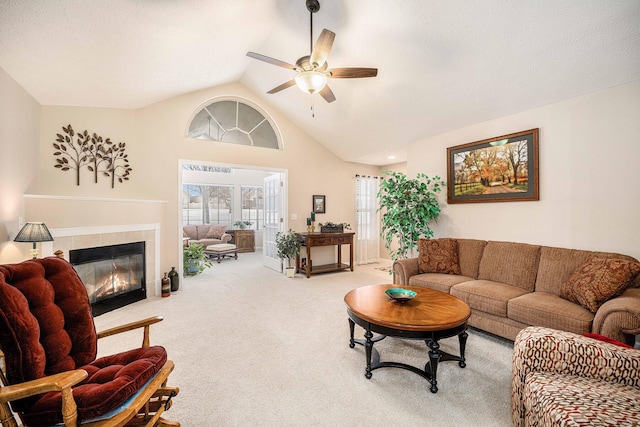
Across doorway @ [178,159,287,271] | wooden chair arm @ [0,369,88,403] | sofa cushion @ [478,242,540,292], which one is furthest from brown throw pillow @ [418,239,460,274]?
doorway @ [178,159,287,271]

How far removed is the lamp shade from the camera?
2365 mm

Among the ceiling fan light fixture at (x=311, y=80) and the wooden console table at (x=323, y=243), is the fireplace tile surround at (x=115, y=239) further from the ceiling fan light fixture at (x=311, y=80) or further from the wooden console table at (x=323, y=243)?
the ceiling fan light fixture at (x=311, y=80)

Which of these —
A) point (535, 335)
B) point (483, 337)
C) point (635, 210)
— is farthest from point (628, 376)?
point (635, 210)

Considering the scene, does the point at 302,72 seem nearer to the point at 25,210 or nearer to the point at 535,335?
the point at 535,335

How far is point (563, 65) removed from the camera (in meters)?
2.65

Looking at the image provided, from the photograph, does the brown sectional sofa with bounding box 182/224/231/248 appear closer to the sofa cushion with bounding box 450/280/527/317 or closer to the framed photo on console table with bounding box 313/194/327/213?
the framed photo on console table with bounding box 313/194/327/213

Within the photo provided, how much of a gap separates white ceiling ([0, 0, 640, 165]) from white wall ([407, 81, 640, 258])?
0.61ft

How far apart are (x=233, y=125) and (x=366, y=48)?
2818 millimetres

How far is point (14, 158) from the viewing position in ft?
8.71

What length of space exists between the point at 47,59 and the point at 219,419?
132 inches

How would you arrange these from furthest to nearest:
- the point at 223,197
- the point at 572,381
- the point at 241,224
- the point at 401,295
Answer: the point at 223,197, the point at 241,224, the point at 401,295, the point at 572,381

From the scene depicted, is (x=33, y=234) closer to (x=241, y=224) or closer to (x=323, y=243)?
(x=323, y=243)

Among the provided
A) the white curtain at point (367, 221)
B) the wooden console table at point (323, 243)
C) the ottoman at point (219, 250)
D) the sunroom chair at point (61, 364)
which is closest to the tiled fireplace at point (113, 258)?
the sunroom chair at point (61, 364)

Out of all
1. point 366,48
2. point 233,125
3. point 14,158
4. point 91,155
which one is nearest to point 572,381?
point 366,48
